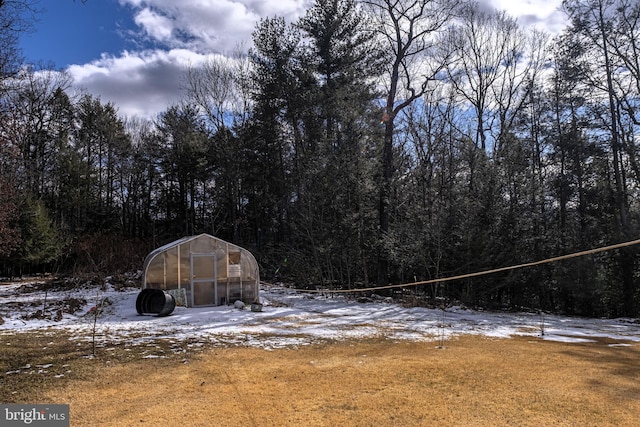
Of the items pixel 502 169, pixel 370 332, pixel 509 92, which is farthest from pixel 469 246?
pixel 509 92

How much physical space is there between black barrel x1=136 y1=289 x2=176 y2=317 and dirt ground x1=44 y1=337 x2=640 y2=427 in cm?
470

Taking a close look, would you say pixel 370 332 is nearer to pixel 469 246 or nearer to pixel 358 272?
pixel 469 246

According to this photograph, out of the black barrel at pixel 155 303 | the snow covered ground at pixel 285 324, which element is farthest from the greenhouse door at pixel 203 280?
the black barrel at pixel 155 303

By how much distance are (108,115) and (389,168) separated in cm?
2367

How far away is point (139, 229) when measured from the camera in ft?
110

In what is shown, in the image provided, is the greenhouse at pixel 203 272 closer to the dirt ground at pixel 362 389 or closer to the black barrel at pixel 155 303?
the black barrel at pixel 155 303

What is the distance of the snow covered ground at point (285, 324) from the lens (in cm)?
882

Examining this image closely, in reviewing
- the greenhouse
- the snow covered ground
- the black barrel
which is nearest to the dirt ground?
the snow covered ground

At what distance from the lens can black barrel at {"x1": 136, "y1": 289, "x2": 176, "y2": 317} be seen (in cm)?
1141

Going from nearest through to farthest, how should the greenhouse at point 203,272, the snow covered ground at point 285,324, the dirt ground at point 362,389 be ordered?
the dirt ground at point 362,389, the snow covered ground at point 285,324, the greenhouse at point 203,272

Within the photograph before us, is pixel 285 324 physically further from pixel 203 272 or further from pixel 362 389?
pixel 362 389

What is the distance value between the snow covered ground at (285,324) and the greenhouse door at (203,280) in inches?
28.6

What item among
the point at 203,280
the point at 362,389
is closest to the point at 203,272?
the point at 203,280

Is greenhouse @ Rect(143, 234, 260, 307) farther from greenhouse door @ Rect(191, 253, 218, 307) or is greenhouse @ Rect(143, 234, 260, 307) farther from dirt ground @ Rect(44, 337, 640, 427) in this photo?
dirt ground @ Rect(44, 337, 640, 427)
